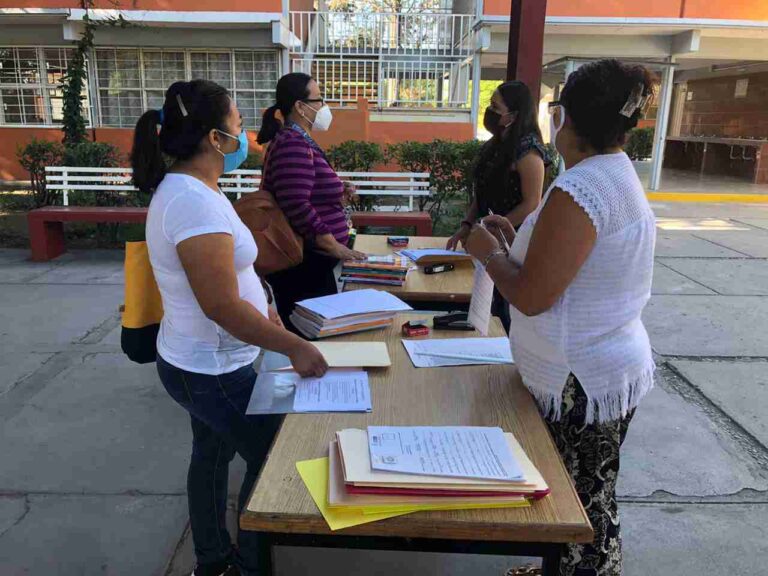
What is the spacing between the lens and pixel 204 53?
40.7 feet

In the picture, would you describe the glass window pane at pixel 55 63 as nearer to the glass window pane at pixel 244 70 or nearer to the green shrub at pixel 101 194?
the glass window pane at pixel 244 70

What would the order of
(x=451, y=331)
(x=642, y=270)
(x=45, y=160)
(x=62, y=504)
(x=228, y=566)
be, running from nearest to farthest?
1. (x=642, y=270)
2. (x=228, y=566)
3. (x=451, y=331)
4. (x=62, y=504)
5. (x=45, y=160)

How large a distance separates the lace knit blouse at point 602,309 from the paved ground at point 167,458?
1068 millimetres

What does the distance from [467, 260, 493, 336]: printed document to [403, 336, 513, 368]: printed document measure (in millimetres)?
66

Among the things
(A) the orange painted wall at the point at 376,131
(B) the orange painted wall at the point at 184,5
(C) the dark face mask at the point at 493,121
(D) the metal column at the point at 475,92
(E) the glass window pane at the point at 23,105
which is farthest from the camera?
(E) the glass window pane at the point at 23,105

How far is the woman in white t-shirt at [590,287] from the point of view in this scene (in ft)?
4.60

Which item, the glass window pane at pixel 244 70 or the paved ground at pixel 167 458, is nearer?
the paved ground at pixel 167 458

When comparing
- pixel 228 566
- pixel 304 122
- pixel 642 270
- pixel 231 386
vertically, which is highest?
pixel 304 122

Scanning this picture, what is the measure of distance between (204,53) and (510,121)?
1099 cm

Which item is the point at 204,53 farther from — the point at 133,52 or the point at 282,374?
the point at 282,374

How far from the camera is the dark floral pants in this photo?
62.1 inches

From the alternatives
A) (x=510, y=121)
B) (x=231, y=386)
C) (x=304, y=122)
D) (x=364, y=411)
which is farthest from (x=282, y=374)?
(x=510, y=121)

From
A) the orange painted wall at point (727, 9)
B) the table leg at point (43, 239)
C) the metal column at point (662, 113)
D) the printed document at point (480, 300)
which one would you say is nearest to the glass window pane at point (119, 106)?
the table leg at point (43, 239)

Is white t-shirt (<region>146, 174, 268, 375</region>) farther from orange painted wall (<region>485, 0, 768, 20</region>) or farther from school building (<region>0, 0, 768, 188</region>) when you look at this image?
orange painted wall (<region>485, 0, 768, 20</region>)
